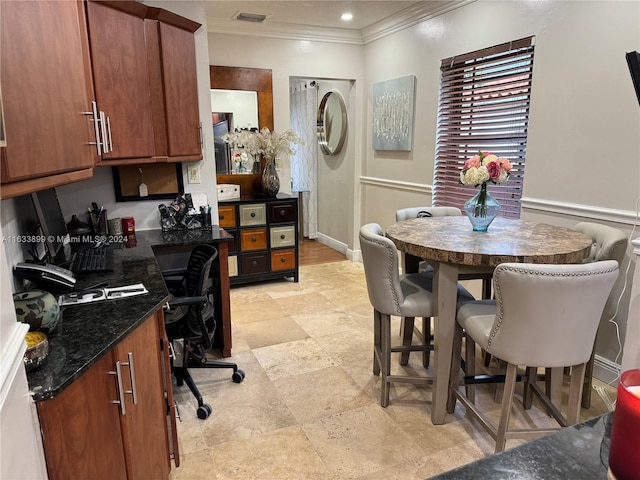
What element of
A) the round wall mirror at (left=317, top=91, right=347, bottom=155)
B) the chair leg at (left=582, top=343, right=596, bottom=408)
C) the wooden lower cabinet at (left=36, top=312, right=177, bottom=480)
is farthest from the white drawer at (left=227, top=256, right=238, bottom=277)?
the chair leg at (left=582, top=343, right=596, bottom=408)

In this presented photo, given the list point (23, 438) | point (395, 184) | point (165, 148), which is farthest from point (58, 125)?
point (395, 184)

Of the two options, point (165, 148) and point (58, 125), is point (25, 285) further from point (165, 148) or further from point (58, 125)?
point (165, 148)

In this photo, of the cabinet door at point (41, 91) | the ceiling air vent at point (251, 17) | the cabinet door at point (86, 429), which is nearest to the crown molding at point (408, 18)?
the ceiling air vent at point (251, 17)

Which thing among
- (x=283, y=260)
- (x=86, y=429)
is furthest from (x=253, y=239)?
(x=86, y=429)

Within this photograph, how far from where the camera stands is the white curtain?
633 cm

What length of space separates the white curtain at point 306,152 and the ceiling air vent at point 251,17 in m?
1.89

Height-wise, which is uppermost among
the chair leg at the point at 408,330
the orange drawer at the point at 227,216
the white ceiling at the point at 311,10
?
the white ceiling at the point at 311,10

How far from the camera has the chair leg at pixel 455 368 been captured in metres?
2.29

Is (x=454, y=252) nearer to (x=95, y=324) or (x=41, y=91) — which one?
(x=95, y=324)

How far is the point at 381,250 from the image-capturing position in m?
2.21

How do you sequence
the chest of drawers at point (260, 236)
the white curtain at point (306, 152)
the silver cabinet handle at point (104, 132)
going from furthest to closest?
the white curtain at point (306, 152) → the chest of drawers at point (260, 236) → the silver cabinet handle at point (104, 132)

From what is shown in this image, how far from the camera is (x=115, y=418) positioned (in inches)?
53.8

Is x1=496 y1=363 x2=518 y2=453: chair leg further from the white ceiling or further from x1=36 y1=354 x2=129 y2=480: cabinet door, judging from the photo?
the white ceiling

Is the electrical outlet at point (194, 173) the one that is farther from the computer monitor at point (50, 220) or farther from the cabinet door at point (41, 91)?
the cabinet door at point (41, 91)
